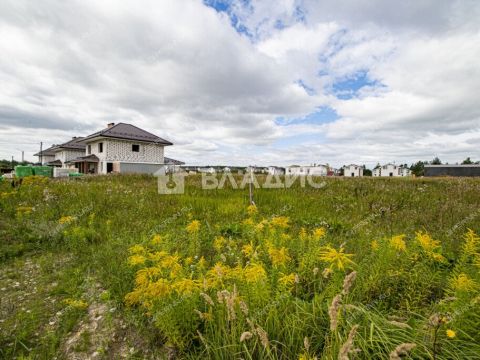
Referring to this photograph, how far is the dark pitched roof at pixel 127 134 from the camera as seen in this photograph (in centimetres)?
3196

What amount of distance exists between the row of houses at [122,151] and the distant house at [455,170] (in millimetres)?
47472

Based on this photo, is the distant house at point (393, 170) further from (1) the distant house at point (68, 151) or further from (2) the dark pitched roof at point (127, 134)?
(1) the distant house at point (68, 151)

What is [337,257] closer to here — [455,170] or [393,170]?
[455,170]

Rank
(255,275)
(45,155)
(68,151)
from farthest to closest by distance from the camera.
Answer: (45,155) < (68,151) < (255,275)

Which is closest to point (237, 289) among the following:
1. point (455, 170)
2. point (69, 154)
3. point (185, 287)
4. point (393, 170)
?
point (185, 287)

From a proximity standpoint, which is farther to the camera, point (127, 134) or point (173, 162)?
point (173, 162)

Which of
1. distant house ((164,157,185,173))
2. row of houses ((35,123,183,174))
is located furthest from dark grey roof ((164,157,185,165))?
row of houses ((35,123,183,174))

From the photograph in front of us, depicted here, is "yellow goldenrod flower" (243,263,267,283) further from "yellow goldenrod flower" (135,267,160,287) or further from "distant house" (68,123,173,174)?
"distant house" (68,123,173,174)

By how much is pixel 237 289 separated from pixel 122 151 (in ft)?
114

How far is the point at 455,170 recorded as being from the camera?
41.7m

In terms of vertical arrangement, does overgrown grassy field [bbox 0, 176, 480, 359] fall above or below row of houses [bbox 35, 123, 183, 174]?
below

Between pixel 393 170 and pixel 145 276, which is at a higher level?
pixel 393 170

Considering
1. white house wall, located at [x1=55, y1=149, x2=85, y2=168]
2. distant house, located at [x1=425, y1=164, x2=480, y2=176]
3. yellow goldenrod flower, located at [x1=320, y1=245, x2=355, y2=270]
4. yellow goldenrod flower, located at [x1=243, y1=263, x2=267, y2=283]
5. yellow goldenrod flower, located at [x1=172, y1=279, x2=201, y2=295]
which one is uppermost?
white house wall, located at [x1=55, y1=149, x2=85, y2=168]

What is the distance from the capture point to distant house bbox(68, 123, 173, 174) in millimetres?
31812
